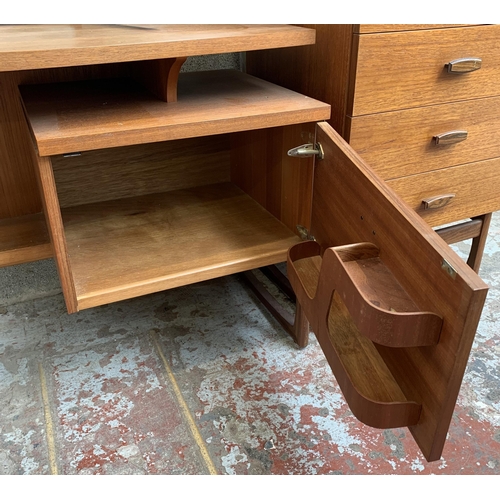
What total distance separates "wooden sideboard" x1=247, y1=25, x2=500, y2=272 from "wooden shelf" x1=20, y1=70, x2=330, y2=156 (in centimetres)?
7

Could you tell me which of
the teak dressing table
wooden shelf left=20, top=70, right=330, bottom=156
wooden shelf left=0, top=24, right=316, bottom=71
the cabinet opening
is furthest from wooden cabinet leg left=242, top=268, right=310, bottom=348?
wooden shelf left=0, top=24, right=316, bottom=71

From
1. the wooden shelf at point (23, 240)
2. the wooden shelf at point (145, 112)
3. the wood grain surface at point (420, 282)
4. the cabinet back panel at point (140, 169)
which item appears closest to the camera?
the wood grain surface at point (420, 282)

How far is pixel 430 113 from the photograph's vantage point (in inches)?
37.5

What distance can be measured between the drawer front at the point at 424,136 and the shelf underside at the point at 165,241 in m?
0.23

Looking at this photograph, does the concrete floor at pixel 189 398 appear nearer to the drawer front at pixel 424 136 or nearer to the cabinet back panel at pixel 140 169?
the cabinet back panel at pixel 140 169

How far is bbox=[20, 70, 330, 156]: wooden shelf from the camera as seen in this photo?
2.37 feet

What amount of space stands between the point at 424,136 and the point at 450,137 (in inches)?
2.3

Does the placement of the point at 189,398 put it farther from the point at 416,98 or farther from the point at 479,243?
the point at 479,243

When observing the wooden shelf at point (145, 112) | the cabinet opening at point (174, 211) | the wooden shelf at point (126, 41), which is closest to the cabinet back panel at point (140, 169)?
the cabinet opening at point (174, 211)

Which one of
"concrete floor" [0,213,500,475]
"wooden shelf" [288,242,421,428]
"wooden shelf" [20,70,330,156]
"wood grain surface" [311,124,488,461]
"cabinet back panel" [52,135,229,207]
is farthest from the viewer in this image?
"cabinet back panel" [52,135,229,207]

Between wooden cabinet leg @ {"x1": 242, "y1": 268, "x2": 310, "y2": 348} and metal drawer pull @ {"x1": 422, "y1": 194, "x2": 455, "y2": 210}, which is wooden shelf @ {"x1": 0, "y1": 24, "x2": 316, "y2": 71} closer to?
metal drawer pull @ {"x1": 422, "y1": 194, "x2": 455, "y2": 210}

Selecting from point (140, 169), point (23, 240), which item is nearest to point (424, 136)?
point (140, 169)

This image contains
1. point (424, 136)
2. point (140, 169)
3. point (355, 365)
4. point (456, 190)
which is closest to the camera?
point (355, 365)

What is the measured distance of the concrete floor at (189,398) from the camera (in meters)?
0.82
